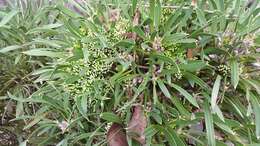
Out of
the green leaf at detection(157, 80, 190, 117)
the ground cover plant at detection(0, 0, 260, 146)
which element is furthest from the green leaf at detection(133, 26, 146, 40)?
the green leaf at detection(157, 80, 190, 117)

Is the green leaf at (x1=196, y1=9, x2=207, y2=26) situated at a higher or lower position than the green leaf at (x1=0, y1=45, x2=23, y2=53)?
higher

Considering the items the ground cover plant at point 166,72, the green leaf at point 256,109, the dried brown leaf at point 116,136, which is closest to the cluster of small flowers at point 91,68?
the ground cover plant at point 166,72

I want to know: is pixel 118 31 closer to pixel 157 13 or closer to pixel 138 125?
pixel 157 13

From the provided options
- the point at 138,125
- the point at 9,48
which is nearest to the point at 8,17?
the point at 9,48

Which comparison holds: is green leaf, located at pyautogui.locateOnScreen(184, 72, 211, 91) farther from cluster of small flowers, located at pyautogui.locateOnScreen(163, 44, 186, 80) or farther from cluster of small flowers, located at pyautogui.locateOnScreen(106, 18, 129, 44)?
cluster of small flowers, located at pyautogui.locateOnScreen(106, 18, 129, 44)

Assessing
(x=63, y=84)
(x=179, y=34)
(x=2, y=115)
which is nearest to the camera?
(x=179, y=34)

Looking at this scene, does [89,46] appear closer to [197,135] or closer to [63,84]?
[63,84]

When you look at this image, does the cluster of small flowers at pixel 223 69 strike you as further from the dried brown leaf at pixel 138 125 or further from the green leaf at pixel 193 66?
the dried brown leaf at pixel 138 125

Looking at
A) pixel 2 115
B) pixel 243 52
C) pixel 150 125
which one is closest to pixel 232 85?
pixel 243 52
